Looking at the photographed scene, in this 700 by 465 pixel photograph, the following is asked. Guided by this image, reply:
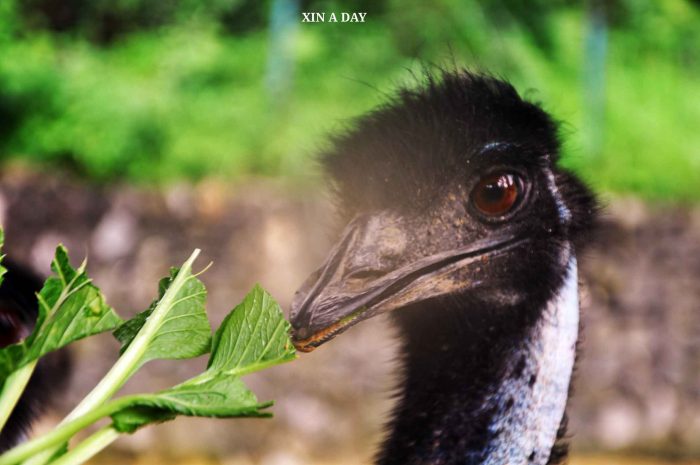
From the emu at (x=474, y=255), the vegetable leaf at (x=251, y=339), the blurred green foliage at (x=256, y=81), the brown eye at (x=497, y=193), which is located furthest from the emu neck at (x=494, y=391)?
the blurred green foliage at (x=256, y=81)

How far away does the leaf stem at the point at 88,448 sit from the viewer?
2.48 ft

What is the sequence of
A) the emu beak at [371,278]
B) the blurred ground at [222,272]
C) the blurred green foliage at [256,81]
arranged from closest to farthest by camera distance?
1. the emu beak at [371,278]
2. the blurred ground at [222,272]
3. the blurred green foliage at [256,81]

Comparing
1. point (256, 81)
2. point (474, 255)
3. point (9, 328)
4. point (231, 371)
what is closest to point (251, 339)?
point (231, 371)

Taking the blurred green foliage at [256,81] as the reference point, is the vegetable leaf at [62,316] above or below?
below

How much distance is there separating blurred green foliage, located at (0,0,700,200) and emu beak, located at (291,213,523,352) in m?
2.71

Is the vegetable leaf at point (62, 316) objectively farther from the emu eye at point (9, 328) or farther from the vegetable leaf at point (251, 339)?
the emu eye at point (9, 328)

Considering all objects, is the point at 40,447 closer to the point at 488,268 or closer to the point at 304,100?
the point at 488,268

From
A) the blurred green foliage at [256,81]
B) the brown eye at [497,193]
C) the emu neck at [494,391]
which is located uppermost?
the blurred green foliage at [256,81]

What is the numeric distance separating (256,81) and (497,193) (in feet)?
11.8

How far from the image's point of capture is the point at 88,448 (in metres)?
0.77

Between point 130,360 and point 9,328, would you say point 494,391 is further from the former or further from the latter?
point 9,328

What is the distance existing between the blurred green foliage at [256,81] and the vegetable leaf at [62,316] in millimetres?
3031

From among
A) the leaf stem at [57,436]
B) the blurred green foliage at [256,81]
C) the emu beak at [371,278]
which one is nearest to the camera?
the leaf stem at [57,436]

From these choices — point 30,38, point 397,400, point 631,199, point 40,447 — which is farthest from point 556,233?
point 30,38
